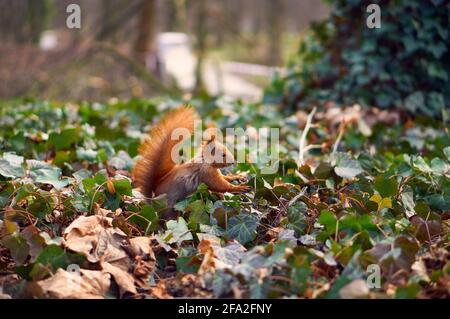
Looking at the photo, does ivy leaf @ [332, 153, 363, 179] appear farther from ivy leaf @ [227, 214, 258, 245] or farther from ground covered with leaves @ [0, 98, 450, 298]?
ivy leaf @ [227, 214, 258, 245]

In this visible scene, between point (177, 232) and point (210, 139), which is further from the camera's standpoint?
point (210, 139)

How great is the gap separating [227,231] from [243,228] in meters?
0.06

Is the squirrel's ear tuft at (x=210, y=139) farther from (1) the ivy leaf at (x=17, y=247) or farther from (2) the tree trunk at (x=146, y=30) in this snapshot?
(2) the tree trunk at (x=146, y=30)

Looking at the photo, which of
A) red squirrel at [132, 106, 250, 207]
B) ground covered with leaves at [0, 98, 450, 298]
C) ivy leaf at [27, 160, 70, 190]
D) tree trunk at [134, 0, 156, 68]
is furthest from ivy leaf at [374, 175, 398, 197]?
tree trunk at [134, 0, 156, 68]

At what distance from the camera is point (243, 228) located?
7.39ft

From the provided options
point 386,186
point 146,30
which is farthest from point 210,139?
point 146,30

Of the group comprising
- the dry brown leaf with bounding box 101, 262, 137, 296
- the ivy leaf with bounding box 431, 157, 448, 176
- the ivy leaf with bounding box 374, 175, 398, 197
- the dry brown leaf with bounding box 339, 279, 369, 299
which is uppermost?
the ivy leaf with bounding box 431, 157, 448, 176

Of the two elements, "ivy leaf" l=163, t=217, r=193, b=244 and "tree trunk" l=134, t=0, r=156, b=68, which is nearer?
"ivy leaf" l=163, t=217, r=193, b=244

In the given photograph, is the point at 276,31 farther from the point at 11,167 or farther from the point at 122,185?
the point at 122,185

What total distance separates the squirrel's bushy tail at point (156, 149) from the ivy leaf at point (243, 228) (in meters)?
0.57

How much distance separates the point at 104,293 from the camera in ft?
6.22

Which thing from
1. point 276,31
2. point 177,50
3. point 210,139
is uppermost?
point 276,31

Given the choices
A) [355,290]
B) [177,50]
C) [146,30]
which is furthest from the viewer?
[177,50]

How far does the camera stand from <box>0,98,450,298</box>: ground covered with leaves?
6.02 ft
